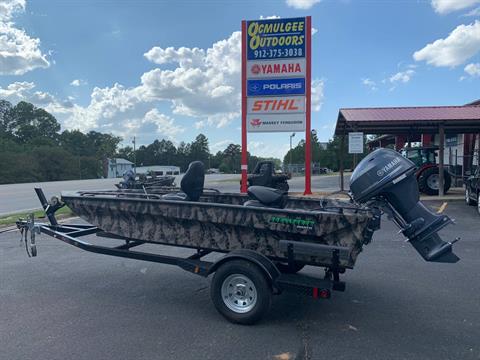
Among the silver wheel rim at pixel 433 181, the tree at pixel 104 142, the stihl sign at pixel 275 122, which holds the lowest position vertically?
the silver wheel rim at pixel 433 181

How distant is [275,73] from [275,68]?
0.20 meters

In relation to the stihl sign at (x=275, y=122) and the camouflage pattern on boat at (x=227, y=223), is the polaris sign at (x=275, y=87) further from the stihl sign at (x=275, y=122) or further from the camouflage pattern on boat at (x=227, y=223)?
the camouflage pattern on boat at (x=227, y=223)

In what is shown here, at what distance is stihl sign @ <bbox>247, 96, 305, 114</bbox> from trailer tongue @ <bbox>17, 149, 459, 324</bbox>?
34.9 feet

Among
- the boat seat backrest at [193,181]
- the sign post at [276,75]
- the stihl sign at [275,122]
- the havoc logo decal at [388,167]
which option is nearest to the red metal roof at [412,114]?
the stihl sign at [275,122]

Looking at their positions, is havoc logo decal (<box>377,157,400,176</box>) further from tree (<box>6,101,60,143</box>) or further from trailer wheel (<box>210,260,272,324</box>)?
tree (<box>6,101,60,143</box>)

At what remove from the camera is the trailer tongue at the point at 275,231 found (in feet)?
11.9

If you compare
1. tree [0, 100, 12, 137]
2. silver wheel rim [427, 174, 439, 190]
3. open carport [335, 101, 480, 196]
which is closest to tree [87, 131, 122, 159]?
tree [0, 100, 12, 137]

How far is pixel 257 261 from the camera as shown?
12.3ft

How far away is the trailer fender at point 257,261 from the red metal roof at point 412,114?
465 inches

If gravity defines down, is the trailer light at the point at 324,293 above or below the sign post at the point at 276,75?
below

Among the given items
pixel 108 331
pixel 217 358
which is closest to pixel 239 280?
pixel 217 358

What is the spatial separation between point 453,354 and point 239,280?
6.31 ft

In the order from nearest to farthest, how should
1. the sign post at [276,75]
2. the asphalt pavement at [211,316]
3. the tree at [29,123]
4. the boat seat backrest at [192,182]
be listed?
the asphalt pavement at [211,316], the boat seat backrest at [192,182], the sign post at [276,75], the tree at [29,123]

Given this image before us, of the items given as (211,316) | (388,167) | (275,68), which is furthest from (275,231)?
(275,68)
